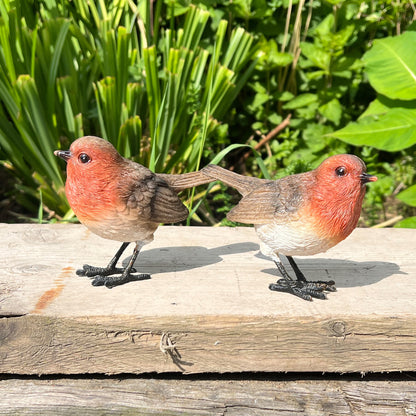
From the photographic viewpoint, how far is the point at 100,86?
316 cm

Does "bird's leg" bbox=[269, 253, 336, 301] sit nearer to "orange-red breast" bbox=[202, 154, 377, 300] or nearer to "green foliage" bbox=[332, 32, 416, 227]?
"orange-red breast" bbox=[202, 154, 377, 300]

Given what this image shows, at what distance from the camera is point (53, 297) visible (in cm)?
205

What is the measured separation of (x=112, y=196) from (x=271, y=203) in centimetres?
59

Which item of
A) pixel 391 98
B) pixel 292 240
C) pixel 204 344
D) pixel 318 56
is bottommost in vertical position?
pixel 204 344

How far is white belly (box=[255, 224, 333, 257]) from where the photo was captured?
6.43 feet

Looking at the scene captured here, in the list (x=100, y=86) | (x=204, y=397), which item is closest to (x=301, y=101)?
(x=100, y=86)

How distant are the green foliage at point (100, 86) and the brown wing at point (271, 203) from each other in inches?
39.5

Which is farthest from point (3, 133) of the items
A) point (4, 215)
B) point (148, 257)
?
point (148, 257)

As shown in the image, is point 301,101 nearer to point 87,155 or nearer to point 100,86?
point 100,86

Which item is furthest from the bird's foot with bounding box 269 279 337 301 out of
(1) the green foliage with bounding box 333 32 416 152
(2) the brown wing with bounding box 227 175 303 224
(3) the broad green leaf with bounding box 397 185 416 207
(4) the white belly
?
(1) the green foliage with bounding box 333 32 416 152

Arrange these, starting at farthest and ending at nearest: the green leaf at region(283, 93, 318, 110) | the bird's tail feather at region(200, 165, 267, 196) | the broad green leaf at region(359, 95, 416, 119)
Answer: the green leaf at region(283, 93, 318, 110), the broad green leaf at region(359, 95, 416, 119), the bird's tail feather at region(200, 165, 267, 196)

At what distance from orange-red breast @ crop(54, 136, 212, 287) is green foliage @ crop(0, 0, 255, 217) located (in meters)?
0.92

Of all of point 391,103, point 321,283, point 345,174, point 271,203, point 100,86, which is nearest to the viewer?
point 345,174

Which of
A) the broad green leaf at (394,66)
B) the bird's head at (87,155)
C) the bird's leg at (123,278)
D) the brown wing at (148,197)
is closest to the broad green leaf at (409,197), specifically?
the broad green leaf at (394,66)
